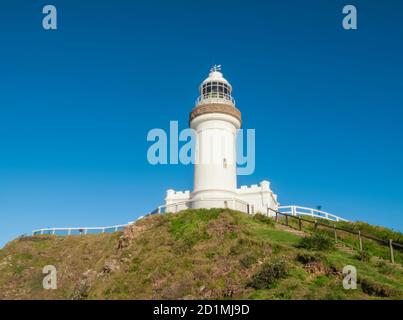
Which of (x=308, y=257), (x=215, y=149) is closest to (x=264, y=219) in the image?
(x=215, y=149)

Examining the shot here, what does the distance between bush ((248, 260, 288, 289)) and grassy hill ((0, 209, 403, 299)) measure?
0.13ft

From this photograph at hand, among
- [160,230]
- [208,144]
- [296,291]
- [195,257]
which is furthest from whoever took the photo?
[208,144]

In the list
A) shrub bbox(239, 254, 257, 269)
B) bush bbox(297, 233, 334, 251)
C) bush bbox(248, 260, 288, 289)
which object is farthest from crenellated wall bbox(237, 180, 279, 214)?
bush bbox(248, 260, 288, 289)

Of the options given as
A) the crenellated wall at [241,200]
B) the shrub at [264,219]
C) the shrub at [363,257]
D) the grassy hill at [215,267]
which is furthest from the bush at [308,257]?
the crenellated wall at [241,200]

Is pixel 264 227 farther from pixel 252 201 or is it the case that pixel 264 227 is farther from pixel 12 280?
pixel 12 280

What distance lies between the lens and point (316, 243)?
20.1 metres

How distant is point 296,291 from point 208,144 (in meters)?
18.8

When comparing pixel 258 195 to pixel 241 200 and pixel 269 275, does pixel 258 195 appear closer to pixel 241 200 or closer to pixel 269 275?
pixel 241 200

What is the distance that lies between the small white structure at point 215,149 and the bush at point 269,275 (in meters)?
12.8

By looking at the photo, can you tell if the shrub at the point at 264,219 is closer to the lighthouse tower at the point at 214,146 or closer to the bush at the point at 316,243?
the lighthouse tower at the point at 214,146

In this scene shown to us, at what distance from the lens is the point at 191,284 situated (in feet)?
60.2

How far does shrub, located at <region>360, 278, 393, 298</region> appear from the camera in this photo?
1405 cm

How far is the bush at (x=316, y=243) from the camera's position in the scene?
65.3 feet
